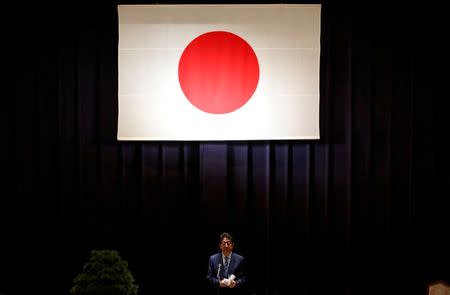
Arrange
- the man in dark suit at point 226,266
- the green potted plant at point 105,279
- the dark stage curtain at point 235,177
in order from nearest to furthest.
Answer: the green potted plant at point 105,279
the man in dark suit at point 226,266
the dark stage curtain at point 235,177

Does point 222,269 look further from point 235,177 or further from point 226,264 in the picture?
point 235,177

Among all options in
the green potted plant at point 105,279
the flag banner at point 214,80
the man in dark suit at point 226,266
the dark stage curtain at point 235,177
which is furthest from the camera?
the dark stage curtain at point 235,177

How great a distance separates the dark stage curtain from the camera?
521 centimetres

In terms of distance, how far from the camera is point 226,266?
4785mm

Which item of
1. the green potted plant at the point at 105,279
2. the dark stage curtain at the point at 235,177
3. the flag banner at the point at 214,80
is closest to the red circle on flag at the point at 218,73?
the flag banner at the point at 214,80

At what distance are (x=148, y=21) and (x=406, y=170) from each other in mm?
2915

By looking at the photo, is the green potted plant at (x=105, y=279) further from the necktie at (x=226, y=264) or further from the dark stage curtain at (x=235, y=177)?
the dark stage curtain at (x=235, y=177)

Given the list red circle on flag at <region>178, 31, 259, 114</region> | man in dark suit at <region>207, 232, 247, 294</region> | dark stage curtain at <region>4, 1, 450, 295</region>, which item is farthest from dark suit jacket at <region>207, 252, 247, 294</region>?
red circle on flag at <region>178, 31, 259, 114</region>

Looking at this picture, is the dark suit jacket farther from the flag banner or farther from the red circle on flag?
the red circle on flag

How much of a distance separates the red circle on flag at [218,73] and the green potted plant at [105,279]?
71.0 inches

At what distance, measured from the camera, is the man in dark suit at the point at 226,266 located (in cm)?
474

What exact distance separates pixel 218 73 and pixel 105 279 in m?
2.25

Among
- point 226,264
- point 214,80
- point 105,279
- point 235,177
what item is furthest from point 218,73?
point 105,279

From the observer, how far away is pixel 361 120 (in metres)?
5.26
